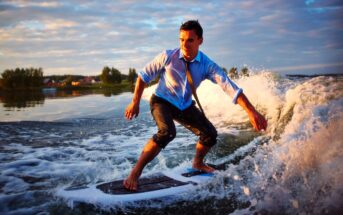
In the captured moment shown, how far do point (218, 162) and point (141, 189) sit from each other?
2305 millimetres

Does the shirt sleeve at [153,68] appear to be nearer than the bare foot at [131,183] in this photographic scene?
No

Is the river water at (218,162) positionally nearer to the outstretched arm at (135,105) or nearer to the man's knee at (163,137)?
the man's knee at (163,137)

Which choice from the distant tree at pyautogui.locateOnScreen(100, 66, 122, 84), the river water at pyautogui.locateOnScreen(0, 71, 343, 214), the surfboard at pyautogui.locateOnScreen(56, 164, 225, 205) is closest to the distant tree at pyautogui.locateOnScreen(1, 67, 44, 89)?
the distant tree at pyautogui.locateOnScreen(100, 66, 122, 84)

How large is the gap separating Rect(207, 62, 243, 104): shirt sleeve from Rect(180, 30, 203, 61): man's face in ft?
1.19

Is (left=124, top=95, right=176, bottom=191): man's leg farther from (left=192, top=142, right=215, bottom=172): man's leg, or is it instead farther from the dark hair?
the dark hair

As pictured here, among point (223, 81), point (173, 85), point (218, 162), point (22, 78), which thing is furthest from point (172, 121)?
point (22, 78)

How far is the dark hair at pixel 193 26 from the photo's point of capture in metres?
4.49

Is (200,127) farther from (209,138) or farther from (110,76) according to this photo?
(110,76)

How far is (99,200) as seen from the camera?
A: 4105mm

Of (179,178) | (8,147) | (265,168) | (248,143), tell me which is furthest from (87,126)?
(265,168)

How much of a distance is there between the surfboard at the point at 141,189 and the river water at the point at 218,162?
9 centimetres

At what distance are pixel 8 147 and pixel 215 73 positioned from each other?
238 inches

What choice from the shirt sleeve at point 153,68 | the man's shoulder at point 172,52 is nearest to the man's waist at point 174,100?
the shirt sleeve at point 153,68

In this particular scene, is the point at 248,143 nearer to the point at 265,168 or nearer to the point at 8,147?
the point at 265,168
